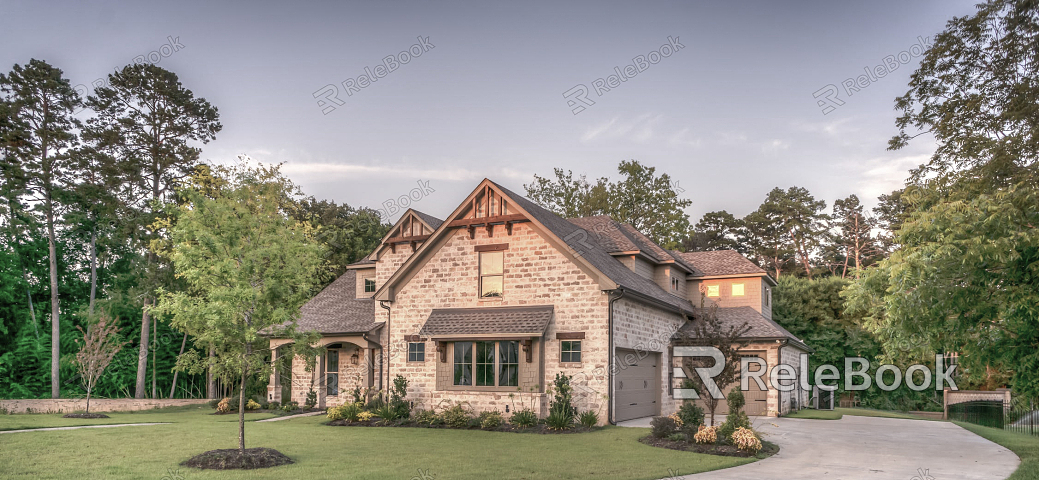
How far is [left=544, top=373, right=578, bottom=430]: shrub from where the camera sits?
18188mm

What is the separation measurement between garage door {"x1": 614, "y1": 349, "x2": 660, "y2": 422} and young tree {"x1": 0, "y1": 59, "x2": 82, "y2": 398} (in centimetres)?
2354

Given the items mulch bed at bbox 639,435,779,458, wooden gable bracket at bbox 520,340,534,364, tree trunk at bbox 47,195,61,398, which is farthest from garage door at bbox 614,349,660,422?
tree trunk at bbox 47,195,61,398

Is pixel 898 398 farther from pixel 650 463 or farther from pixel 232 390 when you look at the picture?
pixel 232 390

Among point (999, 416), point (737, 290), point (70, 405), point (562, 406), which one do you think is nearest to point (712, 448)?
point (562, 406)

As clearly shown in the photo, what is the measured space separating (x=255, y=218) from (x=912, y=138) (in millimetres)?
14831

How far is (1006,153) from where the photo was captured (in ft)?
44.5

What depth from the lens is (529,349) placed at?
19688 millimetres

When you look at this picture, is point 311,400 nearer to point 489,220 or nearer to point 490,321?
point 490,321

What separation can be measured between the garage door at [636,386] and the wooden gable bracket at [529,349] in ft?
8.19

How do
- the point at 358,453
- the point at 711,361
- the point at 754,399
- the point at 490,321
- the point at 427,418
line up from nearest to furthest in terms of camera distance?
the point at 358,453 < the point at 711,361 < the point at 427,418 < the point at 490,321 < the point at 754,399

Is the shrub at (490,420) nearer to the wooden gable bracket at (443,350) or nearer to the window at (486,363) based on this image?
the window at (486,363)

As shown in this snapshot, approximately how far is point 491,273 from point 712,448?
Answer: 9.25 meters

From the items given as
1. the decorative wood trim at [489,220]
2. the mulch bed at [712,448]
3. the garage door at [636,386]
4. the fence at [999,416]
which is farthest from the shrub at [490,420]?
the fence at [999,416]

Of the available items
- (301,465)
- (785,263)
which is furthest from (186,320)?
(785,263)
